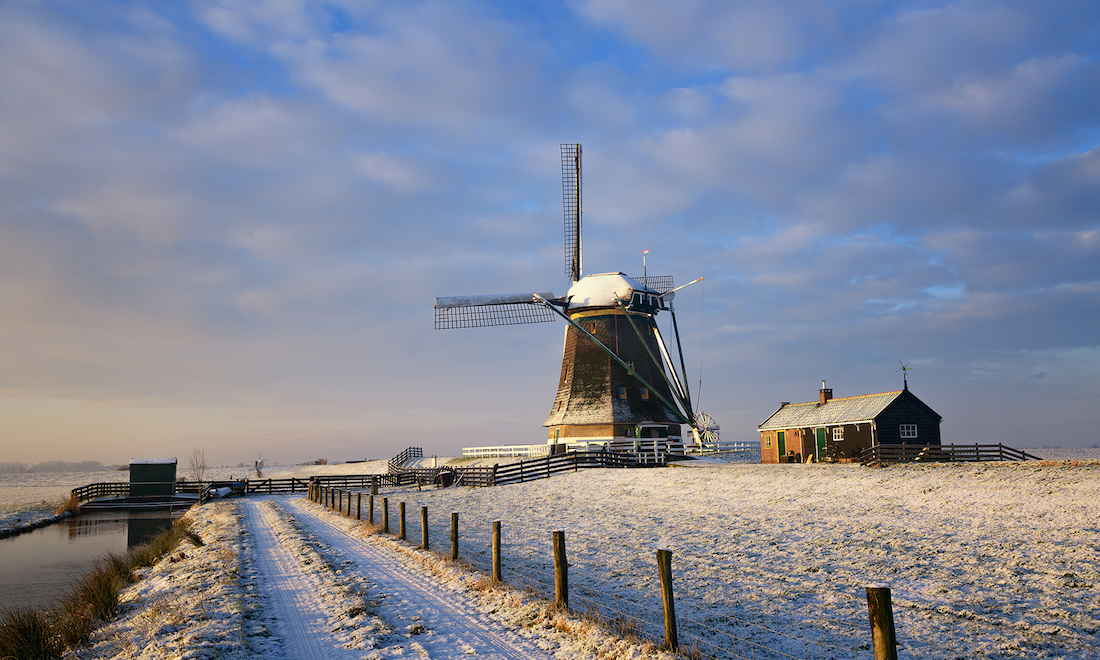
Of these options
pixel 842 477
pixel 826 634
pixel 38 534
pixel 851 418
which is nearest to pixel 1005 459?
pixel 851 418

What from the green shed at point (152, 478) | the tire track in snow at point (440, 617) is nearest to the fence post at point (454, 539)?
the tire track in snow at point (440, 617)

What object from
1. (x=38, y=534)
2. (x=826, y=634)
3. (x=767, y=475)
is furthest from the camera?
(x=38, y=534)

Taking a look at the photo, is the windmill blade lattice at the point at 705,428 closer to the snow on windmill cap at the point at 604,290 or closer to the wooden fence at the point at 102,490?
the snow on windmill cap at the point at 604,290

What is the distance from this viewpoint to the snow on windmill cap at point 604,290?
42.7m

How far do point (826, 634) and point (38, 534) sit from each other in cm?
3718

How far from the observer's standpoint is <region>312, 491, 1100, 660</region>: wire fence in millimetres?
8594

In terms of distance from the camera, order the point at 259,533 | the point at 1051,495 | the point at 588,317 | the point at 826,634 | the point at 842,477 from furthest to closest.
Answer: the point at 588,317 < the point at 842,477 < the point at 259,533 < the point at 1051,495 < the point at 826,634

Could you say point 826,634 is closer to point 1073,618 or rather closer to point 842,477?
point 1073,618

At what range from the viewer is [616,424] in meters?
40.4

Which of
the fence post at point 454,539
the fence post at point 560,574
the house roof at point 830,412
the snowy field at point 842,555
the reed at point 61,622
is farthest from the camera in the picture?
the house roof at point 830,412

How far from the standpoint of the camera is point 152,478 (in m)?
46.8

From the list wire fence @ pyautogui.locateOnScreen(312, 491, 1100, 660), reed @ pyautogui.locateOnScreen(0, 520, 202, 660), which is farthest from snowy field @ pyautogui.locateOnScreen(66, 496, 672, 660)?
wire fence @ pyautogui.locateOnScreen(312, 491, 1100, 660)

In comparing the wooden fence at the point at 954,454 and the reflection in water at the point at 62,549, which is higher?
the wooden fence at the point at 954,454

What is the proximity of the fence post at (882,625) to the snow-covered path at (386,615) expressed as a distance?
3687 mm
